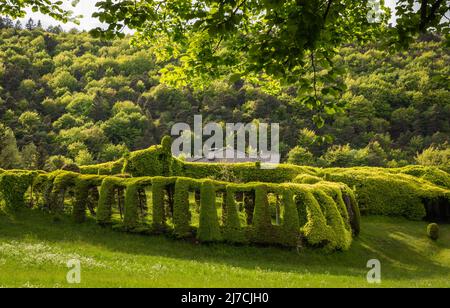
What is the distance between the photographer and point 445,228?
141 ft

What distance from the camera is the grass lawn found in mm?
14227

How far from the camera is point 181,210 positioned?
28.6 m

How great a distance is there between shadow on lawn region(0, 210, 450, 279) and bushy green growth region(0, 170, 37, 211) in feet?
3.46

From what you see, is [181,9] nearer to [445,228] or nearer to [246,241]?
[246,241]

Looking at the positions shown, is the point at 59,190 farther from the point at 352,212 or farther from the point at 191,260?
the point at 352,212

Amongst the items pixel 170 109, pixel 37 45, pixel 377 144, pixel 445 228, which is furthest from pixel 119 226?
pixel 37 45

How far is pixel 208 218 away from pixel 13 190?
15807mm

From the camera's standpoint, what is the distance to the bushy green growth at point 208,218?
89.6 ft

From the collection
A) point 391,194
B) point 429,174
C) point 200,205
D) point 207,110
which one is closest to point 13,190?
point 200,205

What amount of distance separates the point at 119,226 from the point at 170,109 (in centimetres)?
10226

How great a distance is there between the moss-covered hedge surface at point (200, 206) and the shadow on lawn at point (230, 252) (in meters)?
0.80

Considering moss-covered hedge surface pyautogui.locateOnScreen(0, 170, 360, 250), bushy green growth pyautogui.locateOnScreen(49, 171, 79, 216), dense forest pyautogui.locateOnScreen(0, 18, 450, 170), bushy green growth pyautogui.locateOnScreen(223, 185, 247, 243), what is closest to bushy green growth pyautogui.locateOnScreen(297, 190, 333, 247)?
moss-covered hedge surface pyautogui.locateOnScreen(0, 170, 360, 250)

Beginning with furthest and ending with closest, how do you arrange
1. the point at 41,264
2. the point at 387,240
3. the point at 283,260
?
1. the point at 387,240
2. the point at 283,260
3. the point at 41,264

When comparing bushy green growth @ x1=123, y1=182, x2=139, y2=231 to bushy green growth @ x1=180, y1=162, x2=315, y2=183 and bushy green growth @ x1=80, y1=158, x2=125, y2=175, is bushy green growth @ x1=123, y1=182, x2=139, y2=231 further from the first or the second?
bushy green growth @ x1=180, y1=162, x2=315, y2=183
